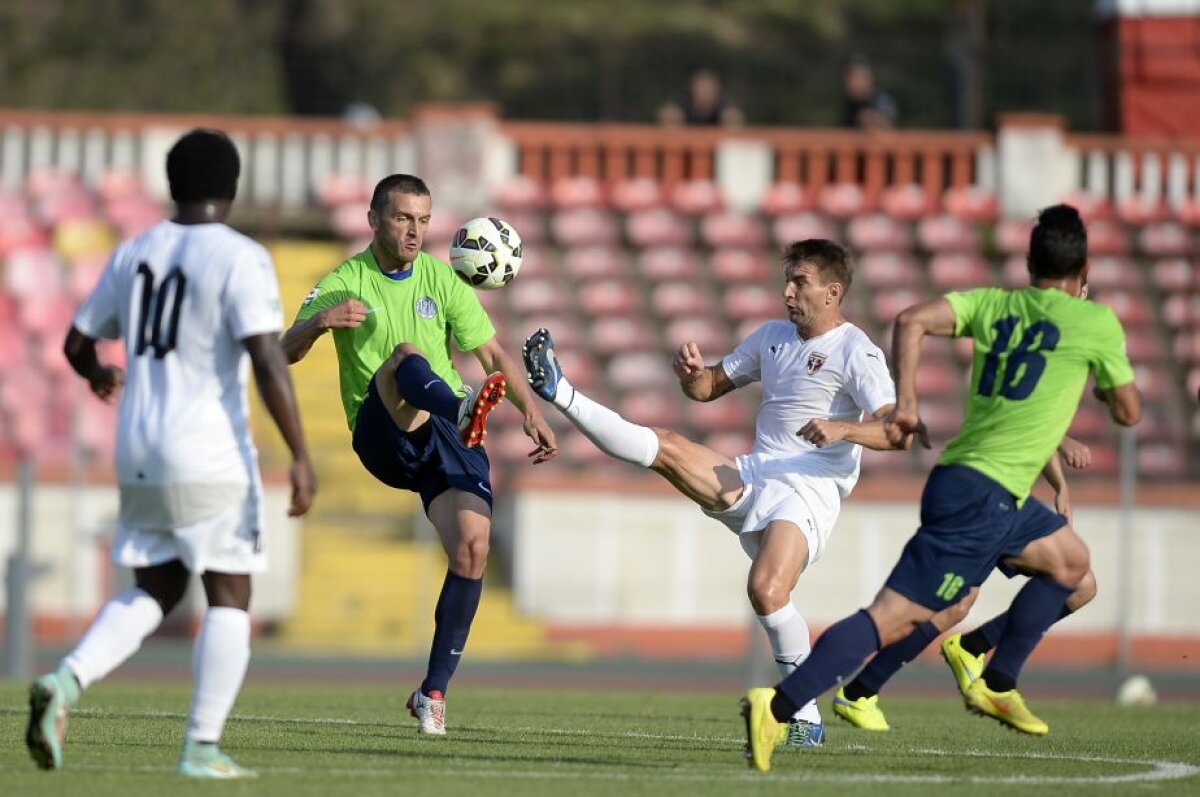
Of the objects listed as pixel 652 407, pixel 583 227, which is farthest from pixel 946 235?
pixel 652 407

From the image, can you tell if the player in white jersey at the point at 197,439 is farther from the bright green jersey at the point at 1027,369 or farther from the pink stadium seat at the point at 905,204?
the pink stadium seat at the point at 905,204

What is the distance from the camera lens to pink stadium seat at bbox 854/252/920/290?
78.7ft

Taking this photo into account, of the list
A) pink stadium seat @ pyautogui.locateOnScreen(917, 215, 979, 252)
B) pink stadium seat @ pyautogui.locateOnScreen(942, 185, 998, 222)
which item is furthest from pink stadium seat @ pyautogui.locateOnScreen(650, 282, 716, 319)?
pink stadium seat @ pyautogui.locateOnScreen(942, 185, 998, 222)

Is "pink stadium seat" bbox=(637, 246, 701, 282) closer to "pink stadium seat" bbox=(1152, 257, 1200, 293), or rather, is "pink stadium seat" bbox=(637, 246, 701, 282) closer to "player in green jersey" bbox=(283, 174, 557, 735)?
"pink stadium seat" bbox=(1152, 257, 1200, 293)

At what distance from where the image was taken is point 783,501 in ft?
31.6

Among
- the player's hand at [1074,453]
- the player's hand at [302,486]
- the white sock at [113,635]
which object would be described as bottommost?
the white sock at [113,635]

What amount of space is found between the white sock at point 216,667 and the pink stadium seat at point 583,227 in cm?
1710

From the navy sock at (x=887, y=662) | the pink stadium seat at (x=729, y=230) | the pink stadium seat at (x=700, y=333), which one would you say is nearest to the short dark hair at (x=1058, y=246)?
the navy sock at (x=887, y=662)

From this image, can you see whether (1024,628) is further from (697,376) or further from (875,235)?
(875,235)

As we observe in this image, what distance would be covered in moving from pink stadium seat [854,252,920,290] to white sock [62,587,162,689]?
1732 centimetres

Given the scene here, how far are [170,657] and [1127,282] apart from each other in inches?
458

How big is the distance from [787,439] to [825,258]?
87 cm

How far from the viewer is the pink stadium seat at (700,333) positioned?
23125mm

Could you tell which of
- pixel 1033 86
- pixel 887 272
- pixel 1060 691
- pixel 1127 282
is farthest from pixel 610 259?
pixel 1033 86
